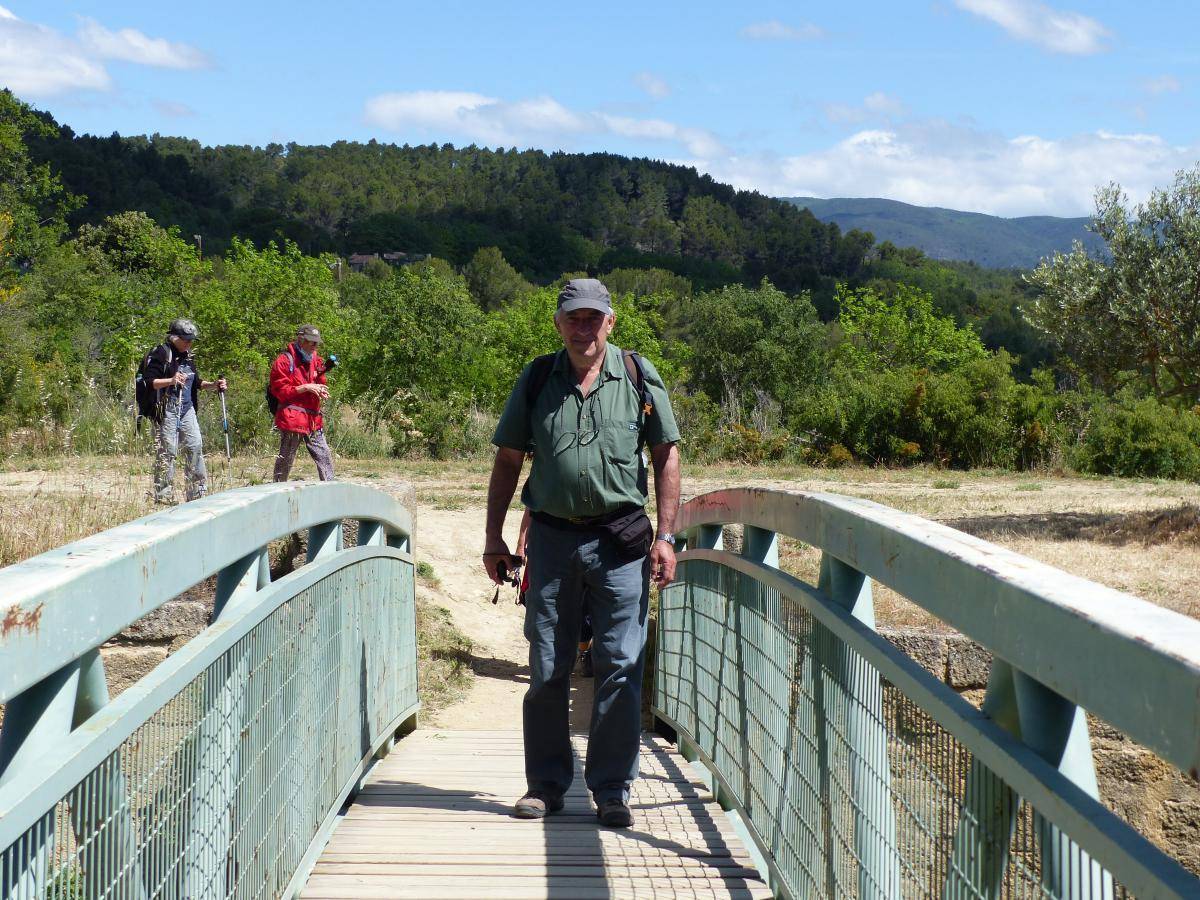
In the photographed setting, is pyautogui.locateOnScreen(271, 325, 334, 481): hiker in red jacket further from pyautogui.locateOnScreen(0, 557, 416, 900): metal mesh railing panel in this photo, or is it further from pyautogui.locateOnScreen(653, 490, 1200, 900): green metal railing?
pyautogui.locateOnScreen(653, 490, 1200, 900): green metal railing

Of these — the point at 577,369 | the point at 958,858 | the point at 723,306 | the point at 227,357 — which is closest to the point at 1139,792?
the point at 577,369

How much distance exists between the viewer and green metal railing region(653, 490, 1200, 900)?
1.38m

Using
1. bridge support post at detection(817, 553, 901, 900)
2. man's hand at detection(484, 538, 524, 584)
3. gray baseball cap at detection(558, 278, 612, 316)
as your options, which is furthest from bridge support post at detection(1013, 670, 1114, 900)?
man's hand at detection(484, 538, 524, 584)

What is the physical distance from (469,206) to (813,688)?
137515 millimetres

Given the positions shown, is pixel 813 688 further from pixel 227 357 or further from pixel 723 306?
pixel 723 306

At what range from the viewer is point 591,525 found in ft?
14.1

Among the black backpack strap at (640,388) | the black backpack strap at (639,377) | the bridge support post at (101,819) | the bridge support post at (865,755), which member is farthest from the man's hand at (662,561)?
the bridge support post at (101,819)

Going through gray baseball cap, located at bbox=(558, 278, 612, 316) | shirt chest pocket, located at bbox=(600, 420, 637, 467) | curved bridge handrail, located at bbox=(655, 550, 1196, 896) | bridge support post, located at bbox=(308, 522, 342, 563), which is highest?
gray baseball cap, located at bbox=(558, 278, 612, 316)

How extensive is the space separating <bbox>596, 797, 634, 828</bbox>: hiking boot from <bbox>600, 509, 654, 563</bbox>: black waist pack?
82cm

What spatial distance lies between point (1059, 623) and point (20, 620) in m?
1.27

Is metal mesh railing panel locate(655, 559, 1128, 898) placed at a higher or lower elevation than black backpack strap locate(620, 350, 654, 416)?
lower

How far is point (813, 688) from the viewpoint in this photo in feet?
10.7

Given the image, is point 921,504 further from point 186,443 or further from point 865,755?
point 865,755

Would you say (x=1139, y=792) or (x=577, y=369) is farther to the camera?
(x=1139, y=792)
